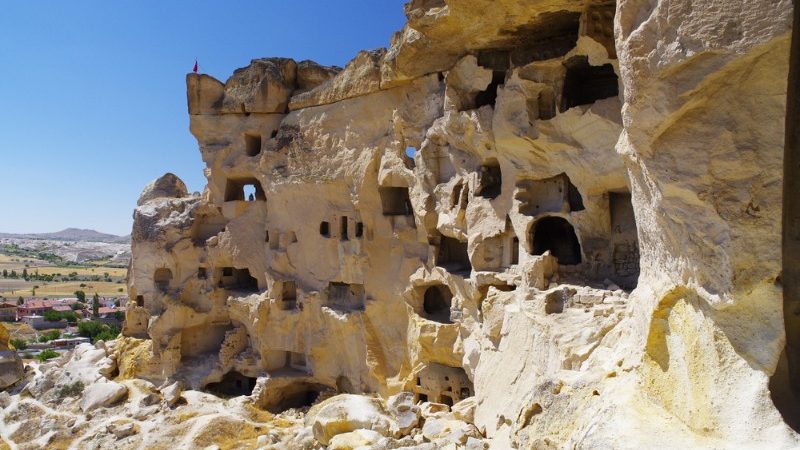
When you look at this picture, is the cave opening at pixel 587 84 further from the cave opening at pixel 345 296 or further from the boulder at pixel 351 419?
the cave opening at pixel 345 296

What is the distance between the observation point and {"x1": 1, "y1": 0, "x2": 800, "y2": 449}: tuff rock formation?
3.81 meters

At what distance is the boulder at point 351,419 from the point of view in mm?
9477

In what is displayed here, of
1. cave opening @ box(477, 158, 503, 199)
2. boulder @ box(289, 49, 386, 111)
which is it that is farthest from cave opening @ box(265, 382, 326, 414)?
boulder @ box(289, 49, 386, 111)

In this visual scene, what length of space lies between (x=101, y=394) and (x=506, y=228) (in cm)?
1165

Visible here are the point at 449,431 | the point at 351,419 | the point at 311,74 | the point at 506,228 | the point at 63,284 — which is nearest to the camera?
the point at 449,431

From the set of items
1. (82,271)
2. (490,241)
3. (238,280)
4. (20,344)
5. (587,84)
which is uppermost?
(587,84)

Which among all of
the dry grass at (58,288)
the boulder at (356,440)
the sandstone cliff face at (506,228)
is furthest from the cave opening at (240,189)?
the dry grass at (58,288)

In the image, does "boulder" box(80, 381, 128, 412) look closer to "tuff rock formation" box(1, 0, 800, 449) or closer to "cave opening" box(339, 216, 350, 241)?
"tuff rock formation" box(1, 0, 800, 449)

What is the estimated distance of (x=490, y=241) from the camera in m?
10.7

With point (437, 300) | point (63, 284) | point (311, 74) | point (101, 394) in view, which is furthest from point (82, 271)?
point (437, 300)

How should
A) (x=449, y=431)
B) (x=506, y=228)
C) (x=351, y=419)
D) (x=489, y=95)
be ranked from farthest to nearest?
(x=489, y=95) < (x=506, y=228) < (x=351, y=419) < (x=449, y=431)

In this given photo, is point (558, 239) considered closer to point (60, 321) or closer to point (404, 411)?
point (404, 411)

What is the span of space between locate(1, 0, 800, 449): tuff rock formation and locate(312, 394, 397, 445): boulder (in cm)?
5

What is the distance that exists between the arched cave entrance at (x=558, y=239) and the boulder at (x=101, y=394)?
38.3 feet
